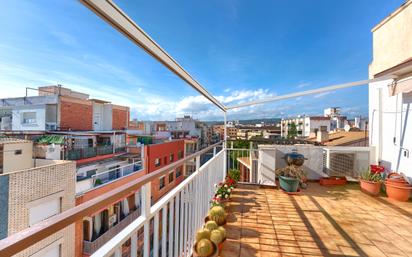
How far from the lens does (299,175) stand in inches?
166

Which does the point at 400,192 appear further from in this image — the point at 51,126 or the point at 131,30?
the point at 51,126

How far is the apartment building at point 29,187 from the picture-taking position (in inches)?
157

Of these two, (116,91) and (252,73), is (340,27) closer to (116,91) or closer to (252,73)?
(252,73)

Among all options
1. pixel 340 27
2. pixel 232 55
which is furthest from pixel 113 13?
pixel 232 55

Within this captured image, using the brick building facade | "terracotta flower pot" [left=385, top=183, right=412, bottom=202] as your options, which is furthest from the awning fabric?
the brick building facade

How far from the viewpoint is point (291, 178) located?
4004mm

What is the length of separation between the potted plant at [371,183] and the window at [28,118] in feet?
36.0

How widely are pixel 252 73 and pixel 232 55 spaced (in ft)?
11.3

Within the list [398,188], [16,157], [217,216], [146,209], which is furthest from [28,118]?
[398,188]

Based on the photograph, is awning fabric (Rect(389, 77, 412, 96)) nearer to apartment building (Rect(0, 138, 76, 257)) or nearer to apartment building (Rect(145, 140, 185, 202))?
apartment building (Rect(0, 138, 76, 257))

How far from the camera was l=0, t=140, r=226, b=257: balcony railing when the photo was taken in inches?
16.3

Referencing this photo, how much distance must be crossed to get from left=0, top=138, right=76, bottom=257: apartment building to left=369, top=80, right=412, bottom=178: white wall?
271 inches

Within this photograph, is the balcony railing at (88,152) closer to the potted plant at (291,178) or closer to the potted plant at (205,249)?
the potted plant at (291,178)

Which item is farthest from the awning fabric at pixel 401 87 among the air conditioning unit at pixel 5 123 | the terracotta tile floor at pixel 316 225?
the air conditioning unit at pixel 5 123
